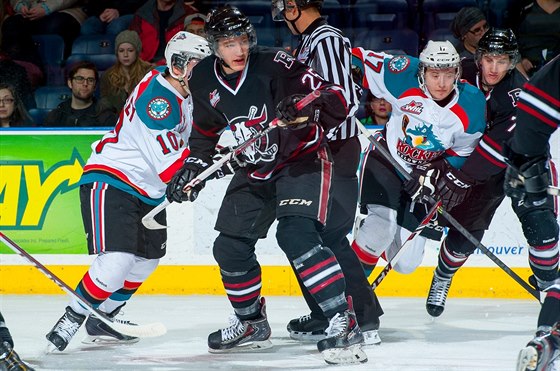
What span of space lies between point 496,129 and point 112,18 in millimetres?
3475

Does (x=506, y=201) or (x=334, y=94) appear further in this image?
(x=506, y=201)

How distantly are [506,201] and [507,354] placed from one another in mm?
1680

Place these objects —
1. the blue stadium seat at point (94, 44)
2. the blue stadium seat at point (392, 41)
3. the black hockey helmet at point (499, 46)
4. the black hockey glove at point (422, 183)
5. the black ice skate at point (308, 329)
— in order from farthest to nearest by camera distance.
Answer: the blue stadium seat at point (94, 44), the blue stadium seat at point (392, 41), the black hockey helmet at point (499, 46), the black hockey glove at point (422, 183), the black ice skate at point (308, 329)

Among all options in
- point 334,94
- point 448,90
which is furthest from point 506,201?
point 334,94

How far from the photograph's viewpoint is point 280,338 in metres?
4.18

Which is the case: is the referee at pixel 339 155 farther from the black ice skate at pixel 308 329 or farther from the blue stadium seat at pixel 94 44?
the blue stadium seat at pixel 94 44

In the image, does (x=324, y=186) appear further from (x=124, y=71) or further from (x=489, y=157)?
(x=124, y=71)

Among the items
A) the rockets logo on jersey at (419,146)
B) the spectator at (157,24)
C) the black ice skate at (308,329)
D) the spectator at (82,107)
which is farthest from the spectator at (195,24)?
the black ice skate at (308,329)

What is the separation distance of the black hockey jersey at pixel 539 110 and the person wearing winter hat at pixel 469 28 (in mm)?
2830

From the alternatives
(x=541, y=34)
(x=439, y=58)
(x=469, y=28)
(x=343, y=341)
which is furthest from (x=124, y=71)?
(x=343, y=341)

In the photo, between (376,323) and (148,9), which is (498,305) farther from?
(148,9)

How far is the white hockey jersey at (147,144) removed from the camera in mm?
3820

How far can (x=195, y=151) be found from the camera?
149 inches

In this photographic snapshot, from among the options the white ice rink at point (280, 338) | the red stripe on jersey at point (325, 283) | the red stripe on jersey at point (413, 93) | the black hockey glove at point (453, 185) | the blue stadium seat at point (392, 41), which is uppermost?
the blue stadium seat at point (392, 41)
